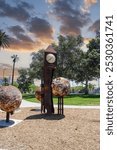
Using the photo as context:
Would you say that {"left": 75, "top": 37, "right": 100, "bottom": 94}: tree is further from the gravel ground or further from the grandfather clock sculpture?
the gravel ground

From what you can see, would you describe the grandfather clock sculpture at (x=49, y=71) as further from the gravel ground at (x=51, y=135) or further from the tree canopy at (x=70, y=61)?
the tree canopy at (x=70, y=61)

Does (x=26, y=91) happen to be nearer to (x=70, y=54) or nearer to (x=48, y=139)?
(x=70, y=54)

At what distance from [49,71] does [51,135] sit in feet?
16.0

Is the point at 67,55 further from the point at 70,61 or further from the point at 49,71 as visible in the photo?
the point at 49,71

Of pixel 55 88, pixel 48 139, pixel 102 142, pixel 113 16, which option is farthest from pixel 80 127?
pixel 113 16

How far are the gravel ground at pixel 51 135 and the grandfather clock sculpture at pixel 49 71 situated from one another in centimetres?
161

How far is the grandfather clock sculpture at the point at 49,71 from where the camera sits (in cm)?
1387

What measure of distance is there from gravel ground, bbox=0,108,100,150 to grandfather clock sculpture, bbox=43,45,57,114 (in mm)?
1607

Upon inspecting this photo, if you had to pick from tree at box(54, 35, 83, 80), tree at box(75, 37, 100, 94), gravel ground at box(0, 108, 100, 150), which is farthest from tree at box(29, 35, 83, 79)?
gravel ground at box(0, 108, 100, 150)

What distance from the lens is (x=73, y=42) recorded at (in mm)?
49938

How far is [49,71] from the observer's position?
1409cm

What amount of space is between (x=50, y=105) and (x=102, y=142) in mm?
8599

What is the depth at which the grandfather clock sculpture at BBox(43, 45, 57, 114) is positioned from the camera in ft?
45.5

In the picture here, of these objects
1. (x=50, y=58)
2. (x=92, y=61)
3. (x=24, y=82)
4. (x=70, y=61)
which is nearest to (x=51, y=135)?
(x=50, y=58)
